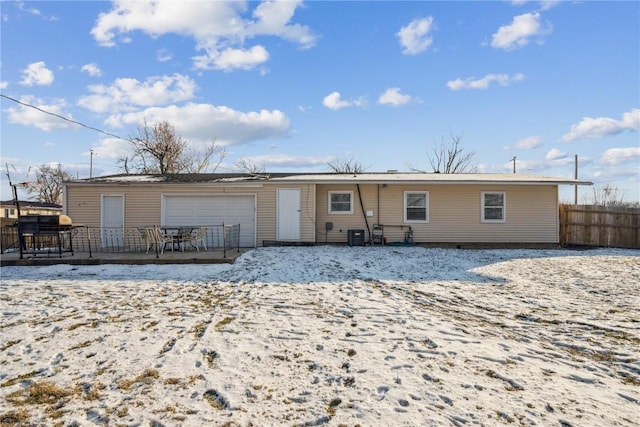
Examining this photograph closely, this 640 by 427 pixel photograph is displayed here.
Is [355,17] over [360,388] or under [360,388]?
over

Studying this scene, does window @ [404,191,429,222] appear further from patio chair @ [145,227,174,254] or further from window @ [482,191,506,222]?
patio chair @ [145,227,174,254]

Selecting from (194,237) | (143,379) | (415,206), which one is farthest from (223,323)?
(415,206)

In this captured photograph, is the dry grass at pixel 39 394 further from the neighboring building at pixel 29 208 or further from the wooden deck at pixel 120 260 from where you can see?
the neighboring building at pixel 29 208

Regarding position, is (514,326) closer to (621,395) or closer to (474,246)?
(621,395)

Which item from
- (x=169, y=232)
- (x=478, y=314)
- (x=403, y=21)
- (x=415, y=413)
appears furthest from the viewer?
(x=169, y=232)

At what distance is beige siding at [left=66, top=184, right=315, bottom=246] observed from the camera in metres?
12.8

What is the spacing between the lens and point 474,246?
13344 mm

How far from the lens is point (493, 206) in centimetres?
1353

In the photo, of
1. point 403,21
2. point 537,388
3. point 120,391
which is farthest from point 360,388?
point 403,21

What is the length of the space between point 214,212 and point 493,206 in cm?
1011

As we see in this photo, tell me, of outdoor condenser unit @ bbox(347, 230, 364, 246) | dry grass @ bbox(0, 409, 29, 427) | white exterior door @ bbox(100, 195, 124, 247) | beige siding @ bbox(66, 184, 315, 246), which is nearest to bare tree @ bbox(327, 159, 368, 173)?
outdoor condenser unit @ bbox(347, 230, 364, 246)

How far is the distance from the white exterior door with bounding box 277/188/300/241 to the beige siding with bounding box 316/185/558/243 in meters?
0.93

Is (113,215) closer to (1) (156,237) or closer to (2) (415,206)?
(1) (156,237)

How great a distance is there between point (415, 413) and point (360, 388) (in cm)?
53
